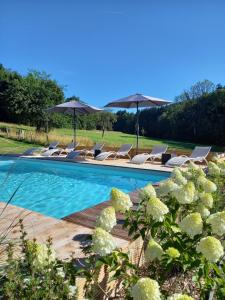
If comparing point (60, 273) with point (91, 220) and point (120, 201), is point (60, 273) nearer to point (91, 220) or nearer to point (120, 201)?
point (120, 201)

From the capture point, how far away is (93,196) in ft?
27.4

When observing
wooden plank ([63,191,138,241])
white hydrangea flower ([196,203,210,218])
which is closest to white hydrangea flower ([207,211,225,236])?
white hydrangea flower ([196,203,210,218])

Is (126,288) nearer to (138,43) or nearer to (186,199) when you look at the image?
(186,199)

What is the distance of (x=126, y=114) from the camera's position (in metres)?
57.6

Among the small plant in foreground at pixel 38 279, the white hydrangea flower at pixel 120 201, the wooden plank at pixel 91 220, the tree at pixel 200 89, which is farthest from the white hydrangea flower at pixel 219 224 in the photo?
the tree at pixel 200 89

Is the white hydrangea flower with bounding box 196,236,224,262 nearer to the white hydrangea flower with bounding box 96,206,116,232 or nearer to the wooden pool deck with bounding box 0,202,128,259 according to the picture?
the white hydrangea flower with bounding box 96,206,116,232

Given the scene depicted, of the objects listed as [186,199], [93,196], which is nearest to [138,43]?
[93,196]

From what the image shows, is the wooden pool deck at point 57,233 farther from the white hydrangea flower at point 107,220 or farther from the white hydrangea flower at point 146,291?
the white hydrangea flower at point 146,291

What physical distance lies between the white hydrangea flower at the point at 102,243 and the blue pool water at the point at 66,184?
4398 millimetres

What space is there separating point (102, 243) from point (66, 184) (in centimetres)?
826

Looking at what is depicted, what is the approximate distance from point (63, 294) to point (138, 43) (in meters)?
21.2

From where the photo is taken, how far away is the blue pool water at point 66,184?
714cm

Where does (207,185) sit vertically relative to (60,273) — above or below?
above

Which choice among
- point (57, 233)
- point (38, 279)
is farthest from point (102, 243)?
point (57, 233)
